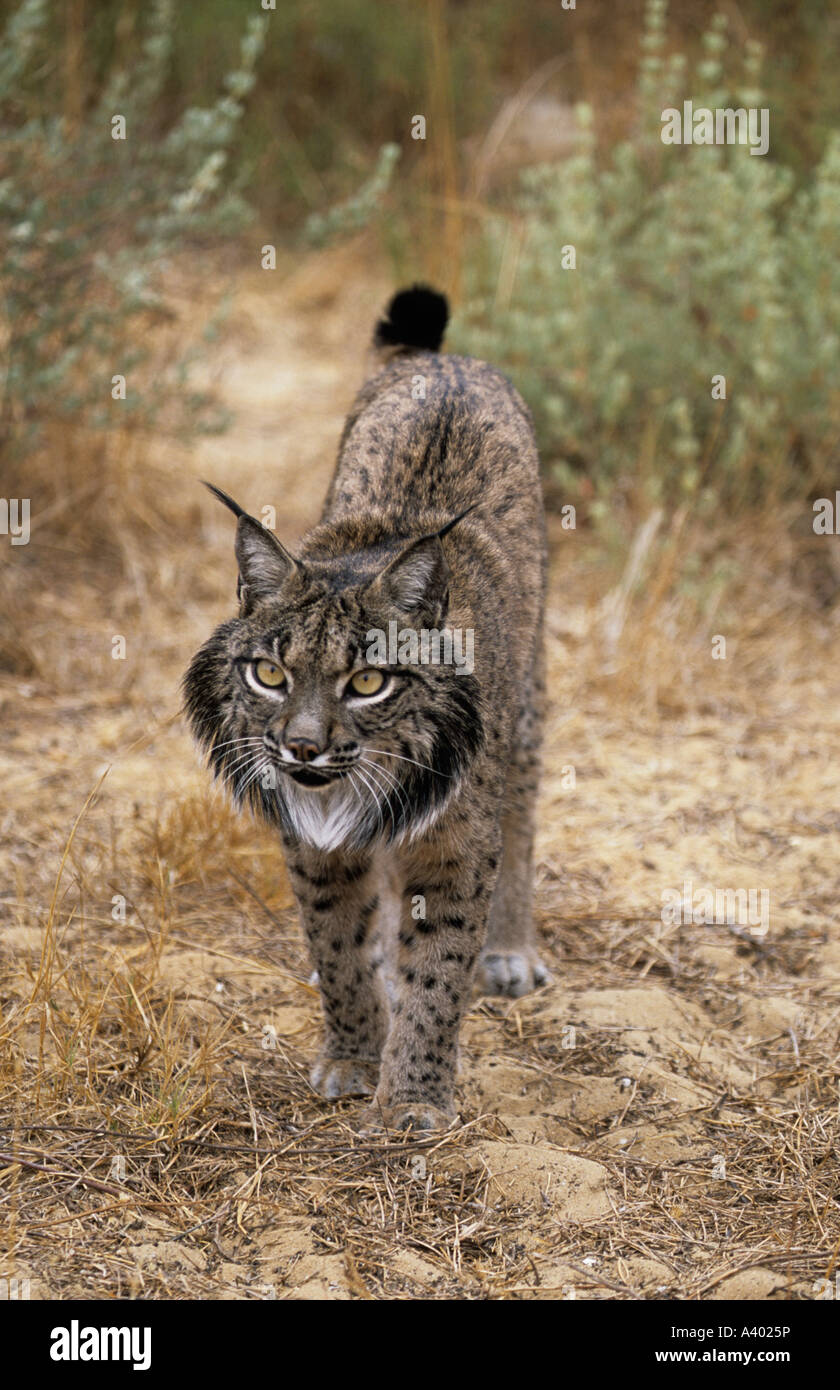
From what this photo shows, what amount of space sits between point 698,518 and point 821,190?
1.46m

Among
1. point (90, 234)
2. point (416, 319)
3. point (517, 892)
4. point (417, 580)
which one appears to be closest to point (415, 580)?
point (417, 580)

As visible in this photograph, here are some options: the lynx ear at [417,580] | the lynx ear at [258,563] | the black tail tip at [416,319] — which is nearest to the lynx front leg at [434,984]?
the lynx ear at [417,580]

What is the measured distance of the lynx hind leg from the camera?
4.23 metres

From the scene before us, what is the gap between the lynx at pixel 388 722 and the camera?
10.4 feet

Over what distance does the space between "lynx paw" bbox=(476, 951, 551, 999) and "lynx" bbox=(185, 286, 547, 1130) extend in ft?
1.27

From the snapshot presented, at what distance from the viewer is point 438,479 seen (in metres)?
3.89

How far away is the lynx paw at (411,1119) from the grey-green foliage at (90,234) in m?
3.48

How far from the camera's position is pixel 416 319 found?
4652mm

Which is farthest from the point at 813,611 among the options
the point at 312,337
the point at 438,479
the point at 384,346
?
the point at 312,337

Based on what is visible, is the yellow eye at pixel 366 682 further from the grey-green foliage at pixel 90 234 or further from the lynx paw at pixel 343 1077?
the grey-green foliage at pixel 90 234

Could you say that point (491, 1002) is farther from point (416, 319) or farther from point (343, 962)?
Result: point (416, 319)

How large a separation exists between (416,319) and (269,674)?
1864 millimetres

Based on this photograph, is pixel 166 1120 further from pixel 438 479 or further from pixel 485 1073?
pixel 438 479

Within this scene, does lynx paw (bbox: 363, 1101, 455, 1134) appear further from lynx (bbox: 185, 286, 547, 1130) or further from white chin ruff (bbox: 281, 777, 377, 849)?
white chin ruff (bbox: 281, 777, 377, 849)
